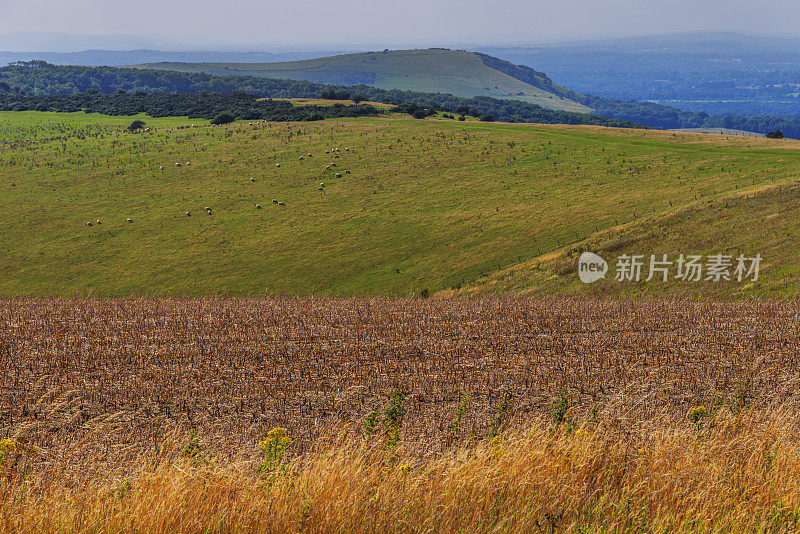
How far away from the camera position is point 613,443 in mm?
8547

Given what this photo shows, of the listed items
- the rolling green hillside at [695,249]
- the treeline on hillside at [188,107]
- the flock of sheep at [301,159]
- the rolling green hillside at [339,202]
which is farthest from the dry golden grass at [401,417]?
the treeline on hillside at [188,107]

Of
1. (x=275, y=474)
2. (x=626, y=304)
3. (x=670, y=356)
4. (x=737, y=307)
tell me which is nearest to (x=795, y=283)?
(x=737, y=307)

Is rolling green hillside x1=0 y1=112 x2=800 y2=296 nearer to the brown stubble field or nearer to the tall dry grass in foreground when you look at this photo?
the brown stubble field

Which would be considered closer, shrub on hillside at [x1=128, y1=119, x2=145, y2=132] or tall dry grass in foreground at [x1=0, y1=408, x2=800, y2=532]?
tall dry grass in foreground at [x1=0, y1=408, x2=800, y2=532]

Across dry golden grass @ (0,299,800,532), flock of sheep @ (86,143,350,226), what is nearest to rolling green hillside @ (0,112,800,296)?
flock of sheep @ (86,143,350,226)

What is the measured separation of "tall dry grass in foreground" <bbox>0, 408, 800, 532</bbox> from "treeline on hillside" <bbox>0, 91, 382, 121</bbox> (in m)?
104

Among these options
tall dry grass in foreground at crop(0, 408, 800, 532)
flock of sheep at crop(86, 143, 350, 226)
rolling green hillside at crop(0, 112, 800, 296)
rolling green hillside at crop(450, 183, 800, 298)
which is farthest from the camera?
flock of sheep at crop(86, 143, 350, 226)

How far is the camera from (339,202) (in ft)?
205

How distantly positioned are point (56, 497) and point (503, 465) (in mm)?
5410

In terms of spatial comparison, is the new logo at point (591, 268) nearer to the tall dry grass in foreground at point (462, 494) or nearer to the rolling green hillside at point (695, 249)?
the rolling green hillside at point (695, 249)

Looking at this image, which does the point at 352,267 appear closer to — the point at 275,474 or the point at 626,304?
the point at 626,304

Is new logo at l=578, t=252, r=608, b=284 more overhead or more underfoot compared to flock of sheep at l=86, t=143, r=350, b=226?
more underfoot

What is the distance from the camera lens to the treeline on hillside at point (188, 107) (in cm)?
11481

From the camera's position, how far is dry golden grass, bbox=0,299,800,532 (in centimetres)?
632
